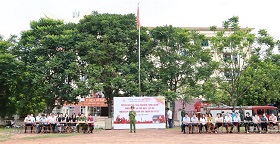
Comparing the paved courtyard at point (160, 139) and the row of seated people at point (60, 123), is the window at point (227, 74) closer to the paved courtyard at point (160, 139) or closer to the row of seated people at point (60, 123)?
the paved courtyard at point (160, 139)

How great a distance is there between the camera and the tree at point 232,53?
2711cm

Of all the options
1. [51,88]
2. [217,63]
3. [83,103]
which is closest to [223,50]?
[217,63]

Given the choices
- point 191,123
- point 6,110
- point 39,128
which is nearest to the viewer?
point 191,123

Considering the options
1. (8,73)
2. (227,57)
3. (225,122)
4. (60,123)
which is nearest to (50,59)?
(8,73)

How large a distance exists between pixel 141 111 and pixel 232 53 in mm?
9445

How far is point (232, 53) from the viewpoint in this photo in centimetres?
2748

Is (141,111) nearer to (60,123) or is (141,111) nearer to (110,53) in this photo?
(60,123)

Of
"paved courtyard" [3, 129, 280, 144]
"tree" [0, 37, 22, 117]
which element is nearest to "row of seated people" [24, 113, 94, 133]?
"paved courtyard" [3, 129, 280, 144]

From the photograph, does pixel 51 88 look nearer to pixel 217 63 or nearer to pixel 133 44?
pixel 133 44

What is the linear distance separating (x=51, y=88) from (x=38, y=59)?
2.66 metres

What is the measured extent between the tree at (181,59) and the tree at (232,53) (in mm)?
1258

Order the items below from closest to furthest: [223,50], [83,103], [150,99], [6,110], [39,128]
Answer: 1. [39,128]
2. [150,99]
3. [223,50]
4. [6,110]
5. [83,103]

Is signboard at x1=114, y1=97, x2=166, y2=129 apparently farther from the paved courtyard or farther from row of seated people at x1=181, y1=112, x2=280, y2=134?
the paved courtyard

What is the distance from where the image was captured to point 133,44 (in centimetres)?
2897
